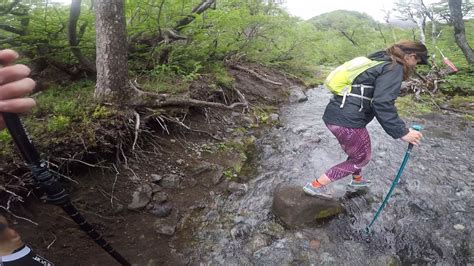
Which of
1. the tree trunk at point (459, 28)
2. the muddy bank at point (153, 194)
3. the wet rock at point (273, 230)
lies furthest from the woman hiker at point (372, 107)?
the tree trunk at point (459, 28)

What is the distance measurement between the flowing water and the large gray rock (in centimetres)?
11

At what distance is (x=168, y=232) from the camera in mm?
3723

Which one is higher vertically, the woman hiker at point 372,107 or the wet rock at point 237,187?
the woman hiker at point 372,107

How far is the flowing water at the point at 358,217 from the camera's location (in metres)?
3.47

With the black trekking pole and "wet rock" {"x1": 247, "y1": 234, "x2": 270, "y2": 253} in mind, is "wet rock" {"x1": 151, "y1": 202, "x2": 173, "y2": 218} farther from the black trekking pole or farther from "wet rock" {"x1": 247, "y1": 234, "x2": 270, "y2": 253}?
the black trekking pole

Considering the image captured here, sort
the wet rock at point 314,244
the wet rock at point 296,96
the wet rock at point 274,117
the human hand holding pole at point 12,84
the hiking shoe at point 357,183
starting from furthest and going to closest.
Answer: the wet rock at point 296,96 < the wet rock at point 274,117 < the hiking shoe at point 357,183 < the wet rock at point 314,244 < the human hand holding pole at point 12,84

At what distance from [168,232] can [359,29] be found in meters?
15.3

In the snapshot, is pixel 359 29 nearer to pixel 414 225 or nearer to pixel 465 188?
pixel 465 188

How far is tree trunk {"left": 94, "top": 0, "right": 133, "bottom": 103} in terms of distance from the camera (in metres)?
4.11

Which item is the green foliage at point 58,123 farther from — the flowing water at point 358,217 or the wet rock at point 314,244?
the wet rock at point 314,244

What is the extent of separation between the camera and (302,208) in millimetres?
4023

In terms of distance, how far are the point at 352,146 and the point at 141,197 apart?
9.65ft

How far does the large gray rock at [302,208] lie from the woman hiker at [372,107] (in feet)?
0.41

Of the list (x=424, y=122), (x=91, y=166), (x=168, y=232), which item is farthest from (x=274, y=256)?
(x=424, y=122)
